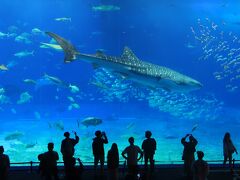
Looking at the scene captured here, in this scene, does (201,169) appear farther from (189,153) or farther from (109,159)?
(109,159)

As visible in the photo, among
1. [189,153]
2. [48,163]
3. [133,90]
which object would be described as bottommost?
[48,163]

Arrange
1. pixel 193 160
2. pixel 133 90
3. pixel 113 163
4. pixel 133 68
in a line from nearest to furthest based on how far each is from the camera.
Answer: pixel 113 163 < pixel 193 160 < pixel 133 68 < pixel 133 90

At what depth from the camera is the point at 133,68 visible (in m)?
9.31

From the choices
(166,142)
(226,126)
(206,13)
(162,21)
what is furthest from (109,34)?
(166,142)

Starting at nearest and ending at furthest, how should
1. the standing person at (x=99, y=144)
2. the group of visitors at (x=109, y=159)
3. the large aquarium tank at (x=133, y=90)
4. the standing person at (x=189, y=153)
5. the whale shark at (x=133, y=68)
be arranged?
the group of visitors at (x=109, y=159)
the standing person at (x=99, y=144)
the standing person at (x=189, y=153)
the whale shark at (x=133, y=68)
the large aquarium tank at (x=133, y=90)

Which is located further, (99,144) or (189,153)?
(189,153)

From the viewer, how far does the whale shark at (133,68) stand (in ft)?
28.6

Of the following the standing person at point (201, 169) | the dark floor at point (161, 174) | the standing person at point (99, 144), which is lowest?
the dark floor at point (161, 174)

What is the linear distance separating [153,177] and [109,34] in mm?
34410

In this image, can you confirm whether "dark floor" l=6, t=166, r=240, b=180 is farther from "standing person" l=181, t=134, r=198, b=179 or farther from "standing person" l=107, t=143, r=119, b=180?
"standing person" l=107, t=143, r=119, b=180

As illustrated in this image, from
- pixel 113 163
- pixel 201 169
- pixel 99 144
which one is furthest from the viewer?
pixel 99 144

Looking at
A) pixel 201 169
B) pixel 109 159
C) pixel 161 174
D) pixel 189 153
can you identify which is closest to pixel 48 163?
pixel 109 159

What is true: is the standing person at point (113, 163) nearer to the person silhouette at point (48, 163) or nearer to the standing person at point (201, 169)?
the person silhouette at point (48, 163)

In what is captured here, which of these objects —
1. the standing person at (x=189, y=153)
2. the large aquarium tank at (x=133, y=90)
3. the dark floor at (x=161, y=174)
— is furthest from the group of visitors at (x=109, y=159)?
the large aquarium tank at (x=133, y=90)
